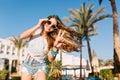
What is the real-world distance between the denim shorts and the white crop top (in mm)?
66

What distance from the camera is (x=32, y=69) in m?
3.67

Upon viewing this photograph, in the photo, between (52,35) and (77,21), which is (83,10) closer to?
(77,21)

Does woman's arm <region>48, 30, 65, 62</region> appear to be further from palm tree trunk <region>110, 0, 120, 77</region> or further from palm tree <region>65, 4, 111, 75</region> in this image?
palm tree <region>65, 4, 111, 75</region>

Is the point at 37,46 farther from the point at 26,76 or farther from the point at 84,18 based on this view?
the point at 84,18

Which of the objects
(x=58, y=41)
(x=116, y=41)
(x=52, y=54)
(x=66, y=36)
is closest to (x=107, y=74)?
(x=116, y=41)

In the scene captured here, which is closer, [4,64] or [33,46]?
[33,46]

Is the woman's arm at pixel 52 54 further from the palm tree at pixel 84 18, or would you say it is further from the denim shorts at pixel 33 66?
the palm tree at pixel 84 18

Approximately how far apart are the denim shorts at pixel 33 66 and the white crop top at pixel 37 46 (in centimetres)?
7

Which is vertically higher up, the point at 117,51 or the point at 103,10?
the point at 103,10

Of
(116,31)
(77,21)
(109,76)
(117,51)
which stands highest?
(77,21)

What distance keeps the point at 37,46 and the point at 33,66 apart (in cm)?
27

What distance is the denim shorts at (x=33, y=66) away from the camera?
3.67 m

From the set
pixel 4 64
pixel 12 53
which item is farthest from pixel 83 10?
pixel 12 53

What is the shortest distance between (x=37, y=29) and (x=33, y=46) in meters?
0.23
